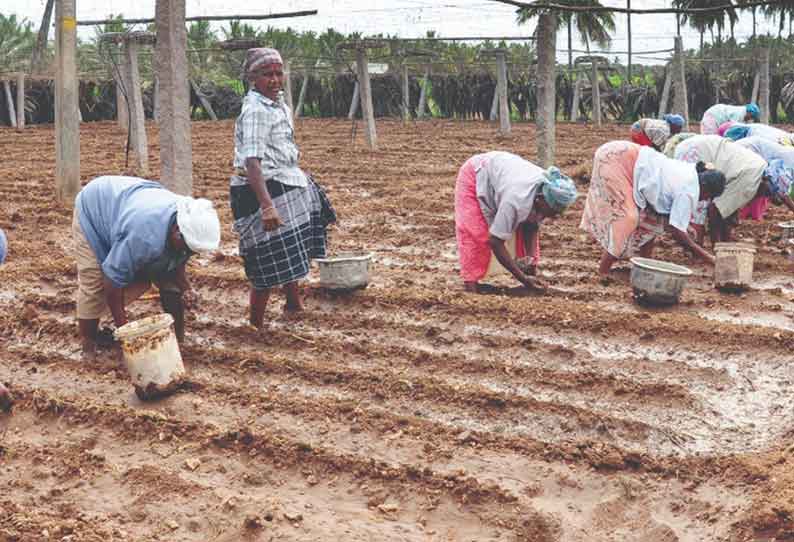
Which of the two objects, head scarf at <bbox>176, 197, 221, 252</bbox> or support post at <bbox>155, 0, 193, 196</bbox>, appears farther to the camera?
support post at <bbox>155, 0, 193, 196</bbox>

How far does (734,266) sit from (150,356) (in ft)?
11.5

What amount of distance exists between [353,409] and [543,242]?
3.61 meters

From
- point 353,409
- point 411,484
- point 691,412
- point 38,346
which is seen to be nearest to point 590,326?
point 691,412

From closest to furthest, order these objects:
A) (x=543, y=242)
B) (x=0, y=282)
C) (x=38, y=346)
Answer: (x=38, y=346) → (x=0, y=282) → (x=543, y=242)

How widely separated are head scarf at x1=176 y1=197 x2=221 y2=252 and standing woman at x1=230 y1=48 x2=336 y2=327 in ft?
1.85

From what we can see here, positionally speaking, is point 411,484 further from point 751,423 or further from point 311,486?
point 751,423

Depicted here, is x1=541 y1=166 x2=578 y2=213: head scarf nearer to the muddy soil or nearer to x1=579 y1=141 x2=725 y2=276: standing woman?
the muddy soil

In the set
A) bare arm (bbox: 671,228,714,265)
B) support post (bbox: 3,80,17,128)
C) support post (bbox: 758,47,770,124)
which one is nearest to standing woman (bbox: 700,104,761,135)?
bare arm (bbox: 671,228,714,265)

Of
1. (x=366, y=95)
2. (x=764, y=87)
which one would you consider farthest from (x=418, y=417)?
(x=764, y=87)

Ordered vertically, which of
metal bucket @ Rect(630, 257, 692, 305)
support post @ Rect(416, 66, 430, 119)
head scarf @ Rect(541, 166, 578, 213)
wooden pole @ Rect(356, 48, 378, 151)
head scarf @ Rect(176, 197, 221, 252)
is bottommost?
metal bucket @ Rect(630, 257, 692, 305)

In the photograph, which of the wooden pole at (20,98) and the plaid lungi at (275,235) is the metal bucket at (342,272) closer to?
Answer: the plaid lungi at (275,235)

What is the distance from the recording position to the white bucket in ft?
13.1

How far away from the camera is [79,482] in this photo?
11.1ft

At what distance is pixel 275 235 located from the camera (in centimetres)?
475
